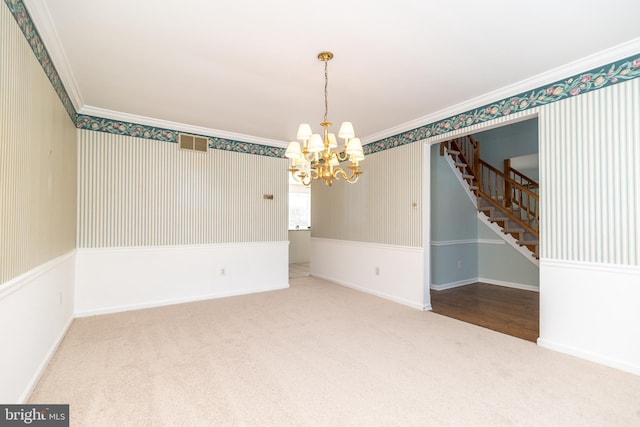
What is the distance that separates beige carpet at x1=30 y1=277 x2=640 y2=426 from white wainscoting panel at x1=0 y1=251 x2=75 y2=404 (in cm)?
13

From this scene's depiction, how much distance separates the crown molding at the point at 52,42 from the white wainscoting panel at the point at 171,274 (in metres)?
2.05

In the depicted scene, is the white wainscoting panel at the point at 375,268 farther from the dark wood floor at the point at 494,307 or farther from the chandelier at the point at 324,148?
the chandelier at the point at 324,148

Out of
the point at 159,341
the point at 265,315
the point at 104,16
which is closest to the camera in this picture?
the point at 104,16

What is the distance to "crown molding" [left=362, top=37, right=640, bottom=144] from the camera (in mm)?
2654

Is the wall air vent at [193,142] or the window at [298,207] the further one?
the window at [298,207]

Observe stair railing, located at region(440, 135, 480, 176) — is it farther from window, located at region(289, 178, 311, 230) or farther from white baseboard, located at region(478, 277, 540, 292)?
window, located at region(289, 178, 311, 230)

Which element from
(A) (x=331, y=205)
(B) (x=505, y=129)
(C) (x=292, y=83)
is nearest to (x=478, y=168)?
(B) (x=505, y=129)

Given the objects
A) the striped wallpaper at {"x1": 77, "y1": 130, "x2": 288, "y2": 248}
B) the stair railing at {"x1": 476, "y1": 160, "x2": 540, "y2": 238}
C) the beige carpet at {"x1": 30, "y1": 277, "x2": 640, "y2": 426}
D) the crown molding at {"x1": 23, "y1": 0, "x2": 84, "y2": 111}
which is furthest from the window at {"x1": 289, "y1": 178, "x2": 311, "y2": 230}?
the crown molding at {"x1": 23, "y1": 0, "x2": 84, "y2": 111}

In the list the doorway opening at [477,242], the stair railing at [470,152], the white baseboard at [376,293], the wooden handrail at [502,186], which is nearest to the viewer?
the white baseboard at [376,293]

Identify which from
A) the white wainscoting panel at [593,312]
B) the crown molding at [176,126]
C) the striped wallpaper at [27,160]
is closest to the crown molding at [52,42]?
the striped wallpaper at [27,160]

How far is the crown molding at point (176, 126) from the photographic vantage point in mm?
4145

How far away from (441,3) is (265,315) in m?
3.65

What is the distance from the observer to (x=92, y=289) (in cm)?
414

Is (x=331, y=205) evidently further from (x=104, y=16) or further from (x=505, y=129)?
(x=104, y=16)
